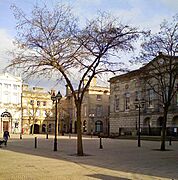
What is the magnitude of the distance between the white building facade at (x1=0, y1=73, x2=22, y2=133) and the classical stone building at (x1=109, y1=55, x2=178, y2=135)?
25076 millimetres

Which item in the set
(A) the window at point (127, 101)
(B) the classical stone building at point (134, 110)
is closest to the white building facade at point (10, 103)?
(B) the classical stone building at point (134, 110)

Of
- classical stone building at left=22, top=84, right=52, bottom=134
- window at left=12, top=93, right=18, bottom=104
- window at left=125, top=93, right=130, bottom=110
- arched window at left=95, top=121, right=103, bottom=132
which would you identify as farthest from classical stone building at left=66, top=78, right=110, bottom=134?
window at left=12, top=93, right=18, bottom=104

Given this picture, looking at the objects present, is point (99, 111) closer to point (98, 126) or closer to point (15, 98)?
point (98, 126)

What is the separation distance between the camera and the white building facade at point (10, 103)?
289ft

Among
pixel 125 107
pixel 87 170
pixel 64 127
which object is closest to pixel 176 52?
pixel 87 170

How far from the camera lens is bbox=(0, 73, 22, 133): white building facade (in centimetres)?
8794

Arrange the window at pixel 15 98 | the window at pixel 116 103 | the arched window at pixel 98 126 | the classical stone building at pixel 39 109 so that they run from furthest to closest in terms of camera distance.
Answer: the classical stone building at pixel 39 109 < the arched window at pixel 98 126 < the window at pixel 15 98 < the window at pixel 116 103

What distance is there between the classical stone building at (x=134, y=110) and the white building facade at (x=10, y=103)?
25076 mm

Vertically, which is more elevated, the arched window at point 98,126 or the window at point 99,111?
the window at point 99,111

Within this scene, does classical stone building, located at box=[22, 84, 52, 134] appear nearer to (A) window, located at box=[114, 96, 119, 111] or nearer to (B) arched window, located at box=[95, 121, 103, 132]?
(B) arched window, located at box=[95, 121, 103, 132]

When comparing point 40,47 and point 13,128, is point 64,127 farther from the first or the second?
point 40,47

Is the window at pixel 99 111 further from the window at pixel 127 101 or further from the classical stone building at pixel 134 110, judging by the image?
the window at pixel 127 101

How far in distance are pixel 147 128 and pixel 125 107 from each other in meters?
10.6

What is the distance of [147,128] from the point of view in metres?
67.1
